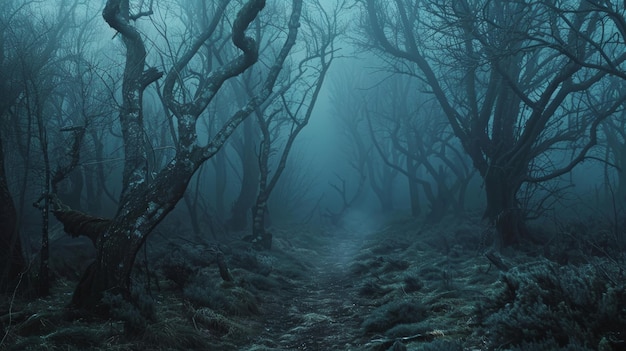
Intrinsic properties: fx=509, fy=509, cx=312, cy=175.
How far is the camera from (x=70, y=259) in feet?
34.1

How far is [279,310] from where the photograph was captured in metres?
8.66

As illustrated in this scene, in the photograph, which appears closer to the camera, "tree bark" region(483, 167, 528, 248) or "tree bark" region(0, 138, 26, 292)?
"tree bark" region(0, 138, 26, 292)

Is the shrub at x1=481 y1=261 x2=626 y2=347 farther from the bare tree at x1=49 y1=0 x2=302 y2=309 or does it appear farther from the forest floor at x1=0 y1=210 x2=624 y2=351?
the bare tree at x1=49 y1=0 x2=302 y2=309

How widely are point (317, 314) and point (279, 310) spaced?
2.78ft

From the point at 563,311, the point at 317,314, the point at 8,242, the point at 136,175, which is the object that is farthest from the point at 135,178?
the point at 563,311

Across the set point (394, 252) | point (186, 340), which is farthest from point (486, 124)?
point (186, 340)

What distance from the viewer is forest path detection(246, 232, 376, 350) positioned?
258 inches

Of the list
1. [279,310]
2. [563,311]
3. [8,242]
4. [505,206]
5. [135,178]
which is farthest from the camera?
[505,206]

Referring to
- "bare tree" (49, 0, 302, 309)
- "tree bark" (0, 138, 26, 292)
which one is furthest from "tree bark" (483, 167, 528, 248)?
"tree bark" (0, 138, 26, 292)

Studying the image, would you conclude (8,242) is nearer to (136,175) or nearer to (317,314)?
(136,175)

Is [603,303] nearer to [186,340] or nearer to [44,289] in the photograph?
[186,340]

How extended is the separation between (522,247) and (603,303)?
784 cm

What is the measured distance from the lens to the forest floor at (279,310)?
17.8 ft

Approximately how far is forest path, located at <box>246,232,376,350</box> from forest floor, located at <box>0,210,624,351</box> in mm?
19
